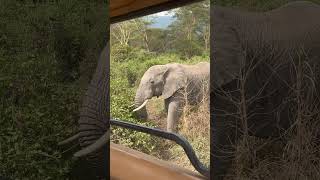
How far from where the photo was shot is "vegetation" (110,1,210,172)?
22.2 ft

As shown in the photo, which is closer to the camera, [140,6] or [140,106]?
[140,6]

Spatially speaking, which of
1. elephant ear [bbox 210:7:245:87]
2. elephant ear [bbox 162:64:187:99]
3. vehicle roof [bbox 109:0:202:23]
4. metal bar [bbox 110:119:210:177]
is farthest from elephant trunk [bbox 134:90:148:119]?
elephant ear [bbox 210:7:245:87]

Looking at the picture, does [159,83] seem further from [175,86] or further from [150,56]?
[150,56]

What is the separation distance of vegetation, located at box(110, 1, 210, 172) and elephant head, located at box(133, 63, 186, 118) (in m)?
0.29

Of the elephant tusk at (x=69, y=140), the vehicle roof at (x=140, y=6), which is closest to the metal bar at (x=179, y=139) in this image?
the vehicle roof at (x=140, y=6)

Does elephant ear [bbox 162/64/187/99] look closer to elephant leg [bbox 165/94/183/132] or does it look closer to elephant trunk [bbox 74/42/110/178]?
elephant leg [bbox 165/94/183/132]

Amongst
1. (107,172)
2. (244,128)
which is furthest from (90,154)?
(244,128)

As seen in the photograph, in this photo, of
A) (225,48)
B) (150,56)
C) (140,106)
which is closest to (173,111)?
(140,106)

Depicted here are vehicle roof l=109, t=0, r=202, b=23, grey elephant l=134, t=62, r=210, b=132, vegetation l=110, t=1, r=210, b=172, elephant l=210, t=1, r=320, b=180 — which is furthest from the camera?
vegetation l=110, t=1, r=210, b=172

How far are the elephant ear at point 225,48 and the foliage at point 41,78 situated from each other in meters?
0.83

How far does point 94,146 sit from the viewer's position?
2264 millimetres

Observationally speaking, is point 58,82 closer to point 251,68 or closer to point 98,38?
point 98,38

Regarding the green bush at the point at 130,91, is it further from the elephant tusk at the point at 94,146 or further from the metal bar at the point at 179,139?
the elephant tusk at the point at 94,146

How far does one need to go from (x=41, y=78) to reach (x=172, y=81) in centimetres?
418
